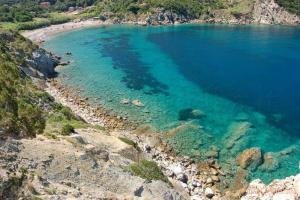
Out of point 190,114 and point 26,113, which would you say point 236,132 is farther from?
point 26,113

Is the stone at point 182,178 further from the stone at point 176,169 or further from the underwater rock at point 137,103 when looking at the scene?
the underwater rock at point 137,103

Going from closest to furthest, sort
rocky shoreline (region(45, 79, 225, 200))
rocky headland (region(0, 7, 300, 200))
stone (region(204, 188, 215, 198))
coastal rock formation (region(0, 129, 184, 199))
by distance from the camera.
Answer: coastal rock formation (region(0, 129, 184, 199))
rocky headland (region(0, 7, 300, 200))
stone (region(204, 188, 215, 198))
rocky shoreline (region(45, 79, 225, 200))

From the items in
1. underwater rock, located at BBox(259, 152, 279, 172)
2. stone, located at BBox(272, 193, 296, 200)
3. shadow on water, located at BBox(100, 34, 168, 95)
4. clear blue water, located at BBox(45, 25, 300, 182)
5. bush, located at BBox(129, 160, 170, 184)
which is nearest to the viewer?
bush, located at BBox(129, 160, 170, 184)

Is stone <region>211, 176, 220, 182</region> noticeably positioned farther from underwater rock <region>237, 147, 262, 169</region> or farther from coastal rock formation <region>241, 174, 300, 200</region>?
underwater rock <region>237, 147, 262, 169</region>

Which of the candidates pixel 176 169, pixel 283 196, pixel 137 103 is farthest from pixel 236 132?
pixel 137 103

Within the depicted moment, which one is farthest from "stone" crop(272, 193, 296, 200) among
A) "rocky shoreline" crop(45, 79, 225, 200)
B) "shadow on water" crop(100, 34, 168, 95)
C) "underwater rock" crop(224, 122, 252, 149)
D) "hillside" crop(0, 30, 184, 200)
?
"shadow on water" crop(100, 34, 168, 95)
